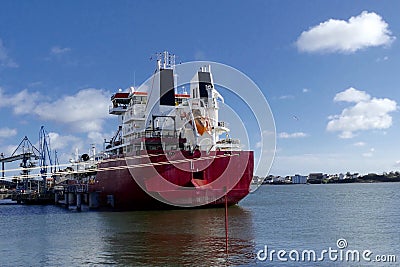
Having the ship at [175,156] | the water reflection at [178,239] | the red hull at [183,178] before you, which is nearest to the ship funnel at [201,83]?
the ship at [175,156]

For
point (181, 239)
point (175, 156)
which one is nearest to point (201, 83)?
point (175, 156)

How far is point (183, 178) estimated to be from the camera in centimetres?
3719

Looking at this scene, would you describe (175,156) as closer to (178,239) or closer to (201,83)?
(201,83)

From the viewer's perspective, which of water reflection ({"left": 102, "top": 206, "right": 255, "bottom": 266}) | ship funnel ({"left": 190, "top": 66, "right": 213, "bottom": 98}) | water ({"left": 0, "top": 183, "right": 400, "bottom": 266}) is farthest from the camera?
ship funnel ({"left": 190, "top": 66, "right": 213, "bottom": 98})

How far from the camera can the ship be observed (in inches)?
1467

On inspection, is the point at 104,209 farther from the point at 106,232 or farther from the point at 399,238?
the point at 399,238

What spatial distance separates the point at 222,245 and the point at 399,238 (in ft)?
33.6

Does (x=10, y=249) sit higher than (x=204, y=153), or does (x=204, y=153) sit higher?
(x=204, y=153)

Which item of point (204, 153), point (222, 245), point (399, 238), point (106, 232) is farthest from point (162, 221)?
point (399, 238)

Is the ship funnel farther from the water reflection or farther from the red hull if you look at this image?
the water reflection

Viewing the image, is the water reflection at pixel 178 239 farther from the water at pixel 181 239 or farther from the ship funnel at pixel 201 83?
the ship funnel at pixel 201 83

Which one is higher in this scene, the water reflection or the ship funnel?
the ship funnel

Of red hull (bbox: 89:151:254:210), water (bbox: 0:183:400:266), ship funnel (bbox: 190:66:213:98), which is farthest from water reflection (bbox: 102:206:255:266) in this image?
ship funnel (bbox: 190:66:213:98)

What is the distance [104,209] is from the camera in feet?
152
